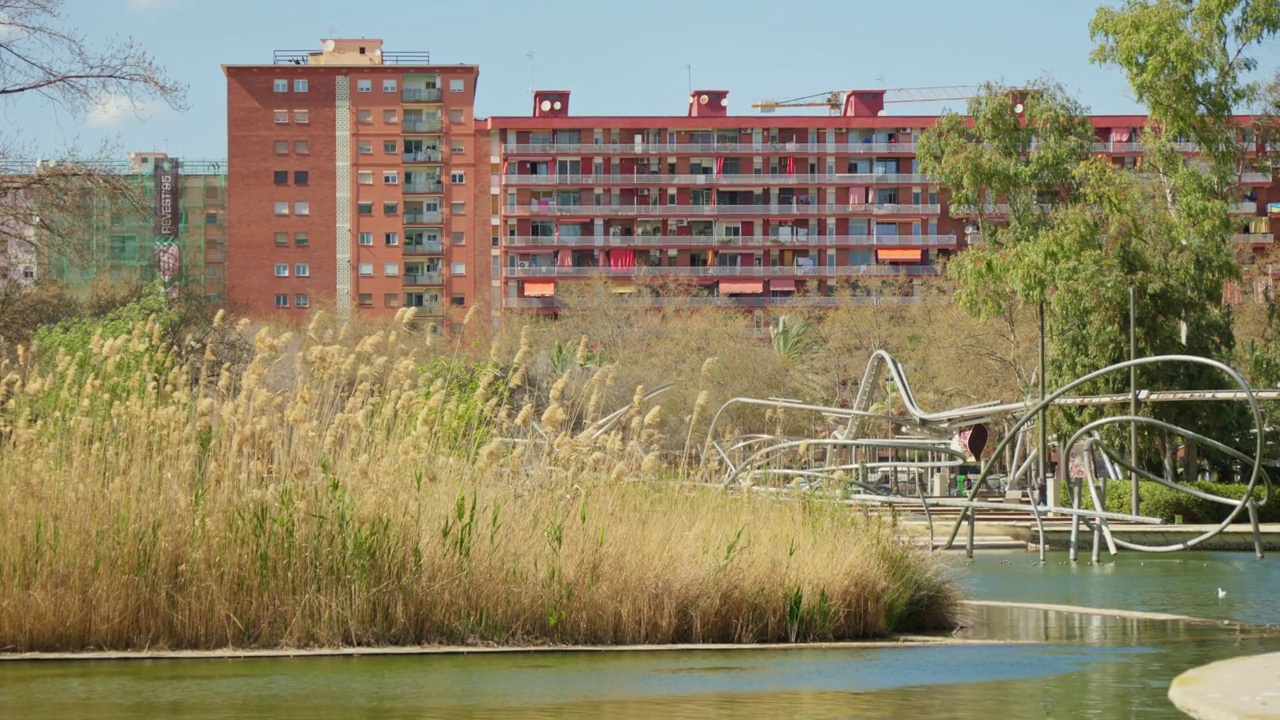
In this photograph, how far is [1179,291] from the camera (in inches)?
1403

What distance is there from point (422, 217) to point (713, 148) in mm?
18919

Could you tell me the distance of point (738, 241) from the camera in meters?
105

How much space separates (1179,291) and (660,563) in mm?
26636

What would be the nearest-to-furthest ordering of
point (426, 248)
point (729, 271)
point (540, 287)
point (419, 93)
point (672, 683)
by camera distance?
point (672, 683), point (540, 287), point (729, 271), point (426, 248), point (419, 93)

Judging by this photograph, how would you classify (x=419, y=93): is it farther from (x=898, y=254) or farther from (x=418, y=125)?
(x=898, y=254)

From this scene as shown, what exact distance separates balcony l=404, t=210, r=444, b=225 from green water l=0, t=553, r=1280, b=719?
95843mm

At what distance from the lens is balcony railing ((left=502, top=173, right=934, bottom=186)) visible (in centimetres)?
10356

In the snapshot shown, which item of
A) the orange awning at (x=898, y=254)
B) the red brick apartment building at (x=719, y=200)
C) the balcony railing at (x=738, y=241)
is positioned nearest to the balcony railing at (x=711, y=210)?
the red brick apartment building at (x=719, y=200)

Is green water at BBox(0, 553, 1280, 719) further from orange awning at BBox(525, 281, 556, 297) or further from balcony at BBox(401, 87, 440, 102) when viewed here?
balcony at BBox(401, 87, 440, 102)

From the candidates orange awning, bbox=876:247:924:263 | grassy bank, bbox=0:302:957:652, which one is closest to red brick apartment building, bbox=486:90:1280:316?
orange awning, bbox=876:247:924:263

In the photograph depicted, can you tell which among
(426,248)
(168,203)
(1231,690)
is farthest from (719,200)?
(1231,690)

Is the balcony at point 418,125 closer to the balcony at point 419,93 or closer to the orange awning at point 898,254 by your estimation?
the balcony at point 419,93

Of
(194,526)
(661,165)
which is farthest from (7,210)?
(661,165)

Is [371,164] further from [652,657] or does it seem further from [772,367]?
[652,657]
